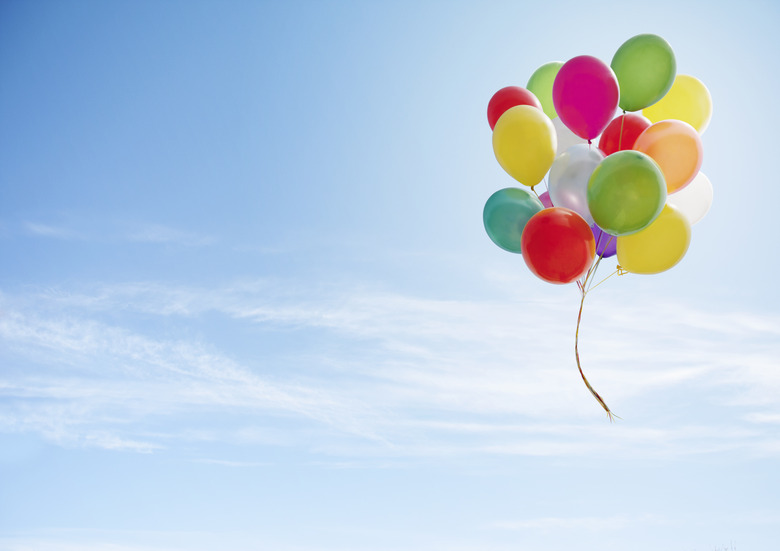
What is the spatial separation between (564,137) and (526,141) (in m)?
0.68

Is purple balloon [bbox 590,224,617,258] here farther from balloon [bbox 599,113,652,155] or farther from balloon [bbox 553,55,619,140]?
balloon [bbox 553,55,619,140]

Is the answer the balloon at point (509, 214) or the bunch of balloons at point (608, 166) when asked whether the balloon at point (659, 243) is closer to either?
the bunch of balloons at point (608, 166)

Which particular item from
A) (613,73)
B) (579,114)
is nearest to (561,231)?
(579,114)

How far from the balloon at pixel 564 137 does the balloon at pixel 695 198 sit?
3.13 feet

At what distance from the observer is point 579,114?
5566mm

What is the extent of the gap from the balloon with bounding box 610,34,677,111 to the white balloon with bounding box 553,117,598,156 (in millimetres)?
553

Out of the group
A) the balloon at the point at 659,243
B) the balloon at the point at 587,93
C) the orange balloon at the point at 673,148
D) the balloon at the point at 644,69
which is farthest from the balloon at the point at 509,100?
the balloon at the point at 659,243

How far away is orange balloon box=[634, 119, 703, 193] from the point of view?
215 inches

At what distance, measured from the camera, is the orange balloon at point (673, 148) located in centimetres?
546

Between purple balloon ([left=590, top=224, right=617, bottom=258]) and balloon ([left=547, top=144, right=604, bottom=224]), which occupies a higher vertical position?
balloon ([left=547, top=144, right=604, bottom=224])

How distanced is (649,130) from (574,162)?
656 millimetres

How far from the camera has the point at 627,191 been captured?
5082 mm

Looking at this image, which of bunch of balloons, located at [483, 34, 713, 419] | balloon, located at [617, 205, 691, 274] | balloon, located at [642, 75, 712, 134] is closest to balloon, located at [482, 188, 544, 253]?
bunch of balloons, located at [483, 34, 713, 419]

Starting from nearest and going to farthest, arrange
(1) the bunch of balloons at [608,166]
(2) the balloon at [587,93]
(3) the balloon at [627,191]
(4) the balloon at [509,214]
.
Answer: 1. (3) the balloon at [627,191]
2. (1) the bunch of balloons at [608,166]
3. (2) the balloon at [587,93]
4. (4) the balloon at [509,214]
